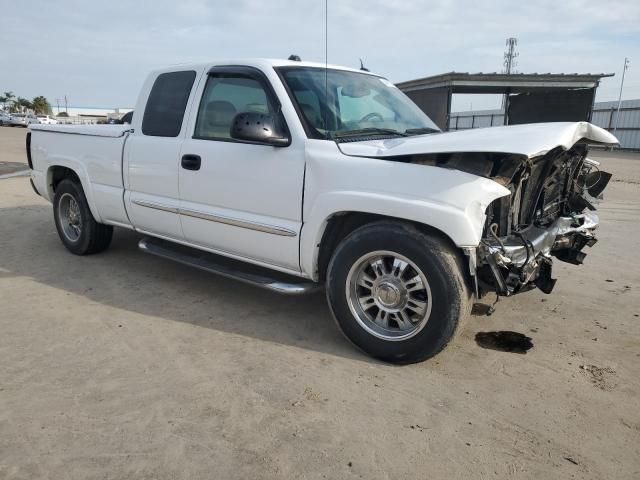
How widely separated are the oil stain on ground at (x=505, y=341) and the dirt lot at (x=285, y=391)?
0.07 metres

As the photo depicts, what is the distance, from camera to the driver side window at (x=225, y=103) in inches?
153

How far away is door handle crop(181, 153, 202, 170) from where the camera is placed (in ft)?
13.4

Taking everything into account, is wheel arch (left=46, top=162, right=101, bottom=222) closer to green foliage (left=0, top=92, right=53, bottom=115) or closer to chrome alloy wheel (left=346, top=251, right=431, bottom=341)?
chrome alloy wheel (left=346, top=251, right=431, bottom=341)

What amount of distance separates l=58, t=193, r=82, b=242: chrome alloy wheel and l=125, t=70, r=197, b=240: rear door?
4.13ft

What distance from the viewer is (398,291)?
3.24 meters

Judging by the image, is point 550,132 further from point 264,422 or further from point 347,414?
point 264,422

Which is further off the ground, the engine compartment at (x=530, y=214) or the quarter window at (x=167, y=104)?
the quarter window at (x=167, y=104)

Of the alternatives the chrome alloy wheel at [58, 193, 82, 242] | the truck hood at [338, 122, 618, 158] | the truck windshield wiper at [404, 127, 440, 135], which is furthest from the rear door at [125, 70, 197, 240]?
the truck windshield wiper at [404, 127, 440, 135]

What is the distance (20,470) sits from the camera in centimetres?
229

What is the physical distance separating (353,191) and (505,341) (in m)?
1.60

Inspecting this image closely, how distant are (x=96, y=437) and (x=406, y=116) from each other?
330cm

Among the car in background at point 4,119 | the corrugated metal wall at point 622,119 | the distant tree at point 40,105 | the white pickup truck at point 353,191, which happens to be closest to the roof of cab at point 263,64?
the white pickup truck at point 353,191

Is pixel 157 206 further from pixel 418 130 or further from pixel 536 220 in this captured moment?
pixel 536 220

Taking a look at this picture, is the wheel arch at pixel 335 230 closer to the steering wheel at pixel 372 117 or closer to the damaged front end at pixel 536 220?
the damaged front end at pixel 536 220
